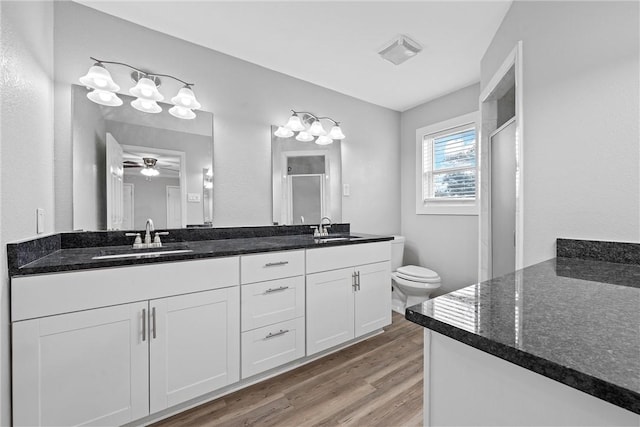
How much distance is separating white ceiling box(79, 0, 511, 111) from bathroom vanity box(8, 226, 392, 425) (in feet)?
4.95

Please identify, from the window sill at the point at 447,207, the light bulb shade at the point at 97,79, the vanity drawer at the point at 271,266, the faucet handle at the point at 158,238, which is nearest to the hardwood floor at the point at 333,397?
the vanity drawer at the point at 271,266

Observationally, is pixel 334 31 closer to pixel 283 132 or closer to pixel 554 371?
pixel 283 132

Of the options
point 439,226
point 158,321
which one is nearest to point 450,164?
point 439,226

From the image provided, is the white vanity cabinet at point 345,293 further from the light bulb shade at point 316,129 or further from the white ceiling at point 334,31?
the white ceiling at point 334,31

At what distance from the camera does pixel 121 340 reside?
134cm

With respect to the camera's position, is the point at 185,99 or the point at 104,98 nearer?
the point at 104,98

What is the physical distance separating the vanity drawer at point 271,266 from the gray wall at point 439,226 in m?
1.91

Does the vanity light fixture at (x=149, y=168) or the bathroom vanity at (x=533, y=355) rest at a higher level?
the vanity light fixture at (x=149, y=168)

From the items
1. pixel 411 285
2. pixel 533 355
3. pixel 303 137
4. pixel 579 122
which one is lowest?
pixel 411 285

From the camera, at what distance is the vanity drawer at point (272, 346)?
172 cm

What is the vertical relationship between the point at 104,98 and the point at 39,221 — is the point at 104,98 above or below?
above

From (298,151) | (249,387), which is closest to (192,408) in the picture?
(249,387)

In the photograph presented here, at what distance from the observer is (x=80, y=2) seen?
1.76m

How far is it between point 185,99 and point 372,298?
2.15m
